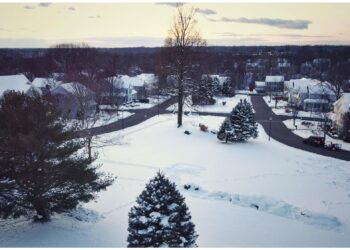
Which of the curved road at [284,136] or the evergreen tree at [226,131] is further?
the evergreen tree at [226,131]

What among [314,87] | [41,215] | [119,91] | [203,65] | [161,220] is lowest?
[41,215]

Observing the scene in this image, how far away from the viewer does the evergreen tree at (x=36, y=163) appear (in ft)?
44.1

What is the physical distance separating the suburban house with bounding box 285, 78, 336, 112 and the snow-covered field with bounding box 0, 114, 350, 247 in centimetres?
2622

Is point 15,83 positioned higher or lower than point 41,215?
higher

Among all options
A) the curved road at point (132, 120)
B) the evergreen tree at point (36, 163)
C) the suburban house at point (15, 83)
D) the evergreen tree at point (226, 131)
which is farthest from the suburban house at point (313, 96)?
the evergreen tree at point (36, 163)

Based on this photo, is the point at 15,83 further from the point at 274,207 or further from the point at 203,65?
the point at 274,207

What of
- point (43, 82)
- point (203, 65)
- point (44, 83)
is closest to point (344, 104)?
point (203, 65)

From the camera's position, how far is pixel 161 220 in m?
11.6

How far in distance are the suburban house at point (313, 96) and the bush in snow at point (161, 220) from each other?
44.6 meters

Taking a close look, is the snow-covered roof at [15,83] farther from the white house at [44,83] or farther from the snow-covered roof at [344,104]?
the snow-covered roof at [344,104]

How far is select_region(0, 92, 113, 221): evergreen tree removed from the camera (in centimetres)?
1343

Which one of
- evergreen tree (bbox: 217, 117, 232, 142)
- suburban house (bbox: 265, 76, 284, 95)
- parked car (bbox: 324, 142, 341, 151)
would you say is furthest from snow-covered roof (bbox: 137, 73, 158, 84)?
parked car (bbox: 324, 142, 341, 151)

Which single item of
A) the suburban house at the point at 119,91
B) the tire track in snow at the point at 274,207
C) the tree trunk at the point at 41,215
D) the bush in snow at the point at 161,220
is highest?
the suburban house at the point at 119,91

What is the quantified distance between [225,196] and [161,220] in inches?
321
